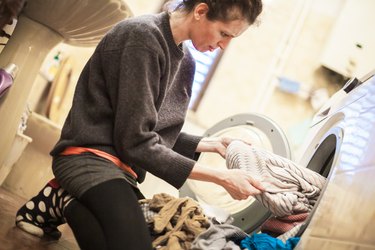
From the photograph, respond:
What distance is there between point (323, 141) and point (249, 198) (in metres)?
0.43

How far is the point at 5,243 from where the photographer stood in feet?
3.21

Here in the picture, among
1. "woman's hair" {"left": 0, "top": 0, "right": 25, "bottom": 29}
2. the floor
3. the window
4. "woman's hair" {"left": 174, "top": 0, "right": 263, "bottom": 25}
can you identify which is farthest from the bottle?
the window

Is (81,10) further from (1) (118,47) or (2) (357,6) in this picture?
(2) (357,6)

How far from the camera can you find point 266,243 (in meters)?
1.01

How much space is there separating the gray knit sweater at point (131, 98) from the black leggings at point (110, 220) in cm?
10

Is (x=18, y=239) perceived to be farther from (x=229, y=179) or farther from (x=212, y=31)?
(x=212, y=31)

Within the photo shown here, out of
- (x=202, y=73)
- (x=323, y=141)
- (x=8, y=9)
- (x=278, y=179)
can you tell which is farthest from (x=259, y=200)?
(x=202, y=73)

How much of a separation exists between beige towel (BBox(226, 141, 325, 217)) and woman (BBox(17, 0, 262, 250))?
0.13 meters

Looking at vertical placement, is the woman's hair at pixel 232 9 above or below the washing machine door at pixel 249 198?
above

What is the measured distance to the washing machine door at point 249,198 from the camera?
1.61 metres

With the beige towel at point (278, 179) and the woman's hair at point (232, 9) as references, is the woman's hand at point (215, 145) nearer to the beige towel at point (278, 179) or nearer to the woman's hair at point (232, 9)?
the beige towel at point (278, 179)

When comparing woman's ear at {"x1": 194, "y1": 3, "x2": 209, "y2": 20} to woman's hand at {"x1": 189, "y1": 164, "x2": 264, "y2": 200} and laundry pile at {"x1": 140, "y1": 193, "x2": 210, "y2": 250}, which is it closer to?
woman's hand at {"x1": 189, "y1": 164, "x2": 264, "y2": 200}

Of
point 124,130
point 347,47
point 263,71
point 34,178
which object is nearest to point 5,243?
point 124,130

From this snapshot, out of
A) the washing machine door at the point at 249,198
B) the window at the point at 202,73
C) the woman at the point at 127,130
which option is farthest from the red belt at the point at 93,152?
the window at the point at 202,73
